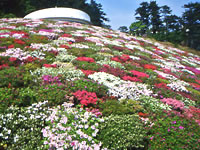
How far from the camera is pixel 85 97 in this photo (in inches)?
251

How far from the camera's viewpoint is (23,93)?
596 cm

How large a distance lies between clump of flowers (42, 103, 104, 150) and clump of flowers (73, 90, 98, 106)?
650 mm

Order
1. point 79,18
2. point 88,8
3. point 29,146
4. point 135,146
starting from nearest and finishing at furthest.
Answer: point 29,146
point 135,146
point 79,18
point 88,8

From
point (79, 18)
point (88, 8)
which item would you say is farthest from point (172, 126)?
point (88, 8)

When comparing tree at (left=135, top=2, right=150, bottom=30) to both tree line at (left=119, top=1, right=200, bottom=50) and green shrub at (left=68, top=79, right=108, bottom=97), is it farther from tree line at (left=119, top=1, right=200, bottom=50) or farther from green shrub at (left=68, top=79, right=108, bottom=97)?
green shrub at (left=68, top=79, right=108, bottom=97)

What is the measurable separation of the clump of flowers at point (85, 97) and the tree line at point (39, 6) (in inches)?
1724

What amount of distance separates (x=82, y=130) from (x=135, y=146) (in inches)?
→ 65.8

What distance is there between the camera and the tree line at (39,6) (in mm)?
54450

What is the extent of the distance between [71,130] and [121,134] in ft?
5.08

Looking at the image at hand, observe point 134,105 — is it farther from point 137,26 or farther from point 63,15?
point 63,15

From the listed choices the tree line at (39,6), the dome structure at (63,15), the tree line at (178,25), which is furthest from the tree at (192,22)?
the dome structure at (63,15)

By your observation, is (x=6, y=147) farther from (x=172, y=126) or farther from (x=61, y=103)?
(x=172, y=126)

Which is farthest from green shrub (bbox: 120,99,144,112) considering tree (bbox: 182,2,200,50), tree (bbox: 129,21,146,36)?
tree (bbox: 182,2,200,50)

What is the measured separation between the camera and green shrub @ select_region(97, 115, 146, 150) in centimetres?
440
